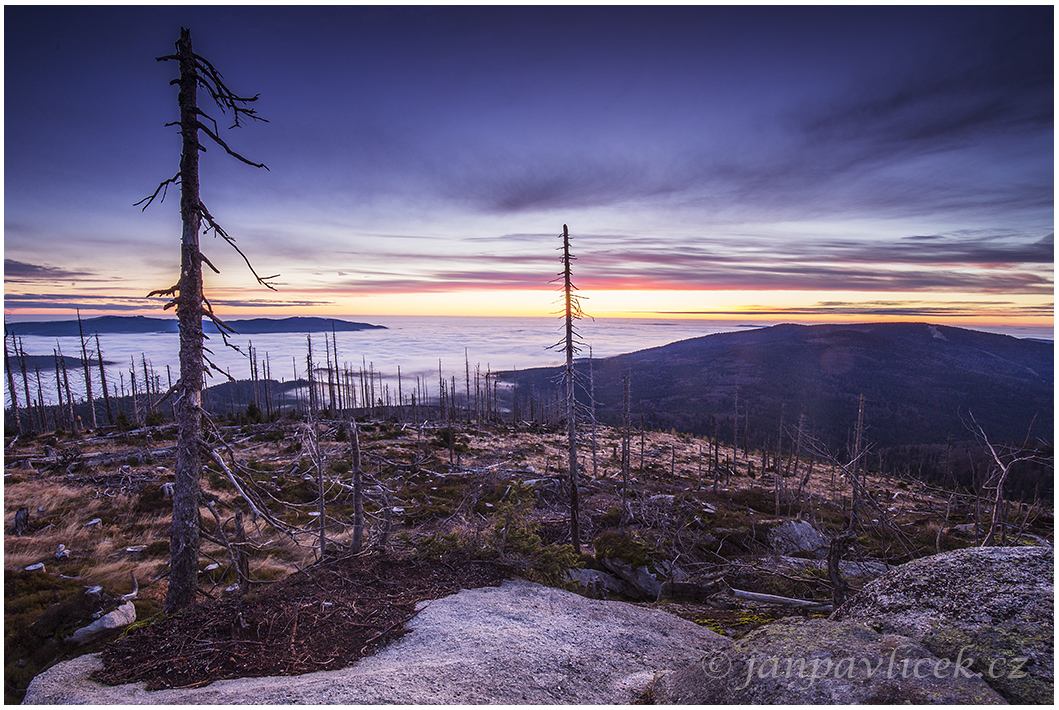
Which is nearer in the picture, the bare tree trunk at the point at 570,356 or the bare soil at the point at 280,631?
the bare soil at the point at 280,631

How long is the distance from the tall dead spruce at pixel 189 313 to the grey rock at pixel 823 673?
25.6 ft

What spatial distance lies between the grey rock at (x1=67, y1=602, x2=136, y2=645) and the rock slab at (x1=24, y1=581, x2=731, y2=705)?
18.6 feet

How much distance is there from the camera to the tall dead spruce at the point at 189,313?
6.79 m

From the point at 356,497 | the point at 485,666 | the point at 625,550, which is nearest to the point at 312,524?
the point at 356,497

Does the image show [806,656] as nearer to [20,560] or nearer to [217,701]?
[217,701]

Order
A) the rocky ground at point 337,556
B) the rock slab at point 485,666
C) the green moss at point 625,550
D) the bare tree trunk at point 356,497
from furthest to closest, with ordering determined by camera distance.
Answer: the green moss at point 625,550, the bare tree trunk at point 356,497, the rocky ground at point 337,556, the rock slab at point 485,666

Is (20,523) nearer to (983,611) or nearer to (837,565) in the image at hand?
(837,565)

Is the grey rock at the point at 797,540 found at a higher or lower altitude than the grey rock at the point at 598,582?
lower

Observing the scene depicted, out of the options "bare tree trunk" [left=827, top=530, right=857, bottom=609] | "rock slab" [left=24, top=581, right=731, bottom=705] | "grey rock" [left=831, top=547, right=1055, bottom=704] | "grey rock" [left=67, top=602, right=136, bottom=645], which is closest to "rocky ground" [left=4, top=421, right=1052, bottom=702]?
"grey rock" [left=67, top=602, right=136, bottom=645]

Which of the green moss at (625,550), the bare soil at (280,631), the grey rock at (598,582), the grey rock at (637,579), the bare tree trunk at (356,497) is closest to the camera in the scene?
the bare soil at (280,631)

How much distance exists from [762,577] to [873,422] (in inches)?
7076

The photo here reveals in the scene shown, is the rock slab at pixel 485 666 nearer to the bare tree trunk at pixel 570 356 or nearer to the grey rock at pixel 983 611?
the grey rock at pixel 983 611

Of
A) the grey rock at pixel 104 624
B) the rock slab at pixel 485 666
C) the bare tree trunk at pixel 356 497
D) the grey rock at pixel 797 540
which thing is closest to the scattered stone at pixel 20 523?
the grey rock at pixel 104 624

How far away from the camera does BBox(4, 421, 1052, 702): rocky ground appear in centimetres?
650
